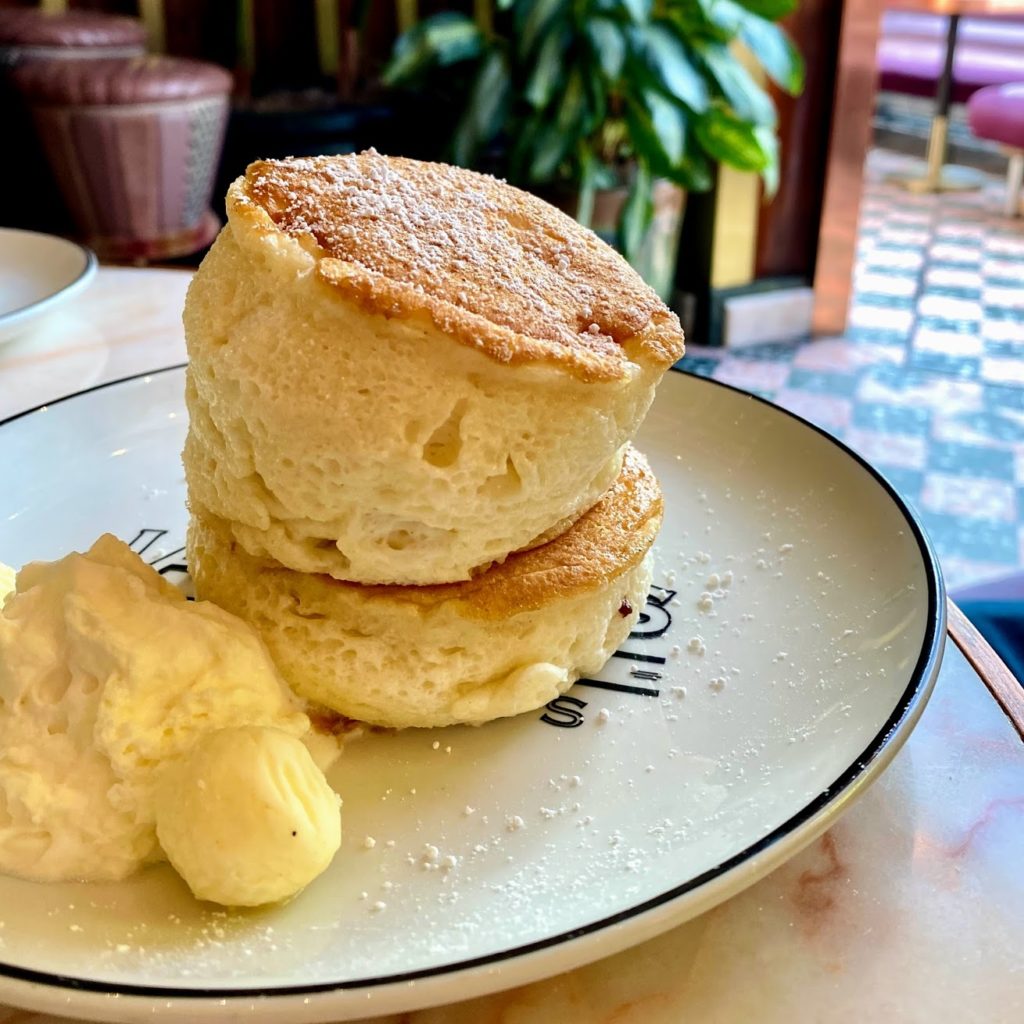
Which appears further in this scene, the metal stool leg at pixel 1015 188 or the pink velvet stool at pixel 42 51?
the metal stool leg at pixel 1015 188

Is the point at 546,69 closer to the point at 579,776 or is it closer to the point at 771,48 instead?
the point at 771,48

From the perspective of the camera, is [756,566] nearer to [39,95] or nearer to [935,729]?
[935,729]

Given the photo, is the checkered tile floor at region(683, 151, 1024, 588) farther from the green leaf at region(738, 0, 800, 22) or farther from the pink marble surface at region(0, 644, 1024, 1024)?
the pink marble surface at region(0, 644, 1024, 1024)

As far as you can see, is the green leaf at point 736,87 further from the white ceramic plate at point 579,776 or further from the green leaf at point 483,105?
the white ceramic plate at point 579,776

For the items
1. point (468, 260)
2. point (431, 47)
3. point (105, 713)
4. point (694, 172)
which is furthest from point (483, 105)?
point (105, 713)

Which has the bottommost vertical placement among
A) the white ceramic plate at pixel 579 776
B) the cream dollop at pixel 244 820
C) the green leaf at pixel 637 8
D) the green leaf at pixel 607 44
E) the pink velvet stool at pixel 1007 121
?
the pink velvet stool at pixel 1007 121

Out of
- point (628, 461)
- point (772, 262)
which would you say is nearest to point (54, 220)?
point (772, 262)

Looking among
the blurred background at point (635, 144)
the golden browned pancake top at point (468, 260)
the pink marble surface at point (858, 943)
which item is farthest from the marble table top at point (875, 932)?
the blurred background at point (635, 144)
